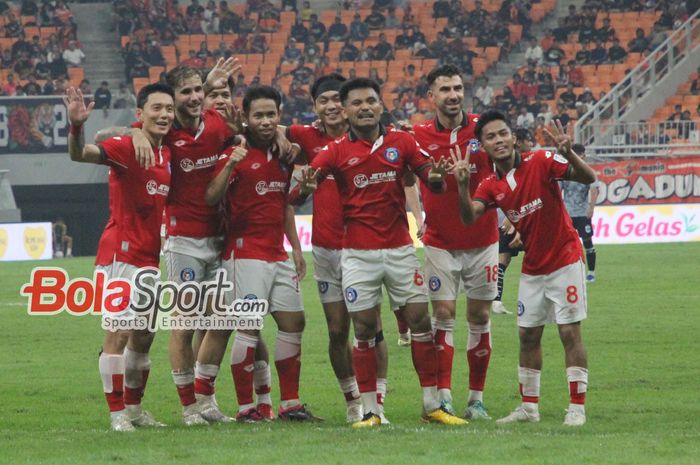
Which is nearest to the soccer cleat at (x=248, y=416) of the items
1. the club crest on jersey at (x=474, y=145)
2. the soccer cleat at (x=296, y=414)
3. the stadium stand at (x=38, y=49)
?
the soccer cleat at (x=296, y=414)

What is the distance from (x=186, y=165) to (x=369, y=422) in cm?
225

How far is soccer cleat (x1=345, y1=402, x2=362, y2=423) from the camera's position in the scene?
363 inches

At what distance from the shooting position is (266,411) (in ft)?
30.9

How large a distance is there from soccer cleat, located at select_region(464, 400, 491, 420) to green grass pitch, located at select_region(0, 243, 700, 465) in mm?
196

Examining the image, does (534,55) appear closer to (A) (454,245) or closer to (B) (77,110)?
(A) (454,245)

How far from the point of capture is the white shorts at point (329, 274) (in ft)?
30.7

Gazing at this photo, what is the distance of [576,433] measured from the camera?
26.8 feet

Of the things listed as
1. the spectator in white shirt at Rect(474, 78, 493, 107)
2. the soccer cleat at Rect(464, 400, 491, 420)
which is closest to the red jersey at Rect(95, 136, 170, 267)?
the soccer cleat at Rect(464, 400, 491, 420)

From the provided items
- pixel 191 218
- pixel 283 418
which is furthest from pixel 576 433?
pixel 191 218

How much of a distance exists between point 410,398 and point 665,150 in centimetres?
2257

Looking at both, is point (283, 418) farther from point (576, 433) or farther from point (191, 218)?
point (576, 433)

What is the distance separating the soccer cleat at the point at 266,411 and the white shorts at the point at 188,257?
106cm

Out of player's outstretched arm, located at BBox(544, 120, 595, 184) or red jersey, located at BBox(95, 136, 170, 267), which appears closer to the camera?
player's outstretched arm, located at BBox(544, 120, 595, 184)
